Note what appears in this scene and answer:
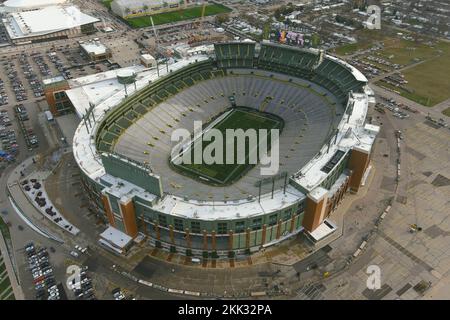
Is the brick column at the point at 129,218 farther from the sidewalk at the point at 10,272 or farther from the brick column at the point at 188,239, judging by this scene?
the sidewalk at the point at 10,272

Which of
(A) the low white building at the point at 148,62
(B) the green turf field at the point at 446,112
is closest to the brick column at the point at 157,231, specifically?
(A) the low white building at the point at 148,62

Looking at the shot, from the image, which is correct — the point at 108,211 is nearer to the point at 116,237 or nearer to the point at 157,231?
the point at 116,237

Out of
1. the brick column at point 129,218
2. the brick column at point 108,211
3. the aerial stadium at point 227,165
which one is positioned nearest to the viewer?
the brick column at point 129,218

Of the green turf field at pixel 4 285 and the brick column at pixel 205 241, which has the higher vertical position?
the brick column at pixel 205 241

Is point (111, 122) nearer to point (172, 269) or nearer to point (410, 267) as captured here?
point (172, 269)

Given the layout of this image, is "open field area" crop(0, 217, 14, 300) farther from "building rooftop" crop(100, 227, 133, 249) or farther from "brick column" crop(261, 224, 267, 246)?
"brick column" crop(261, 224, 267, 246)
